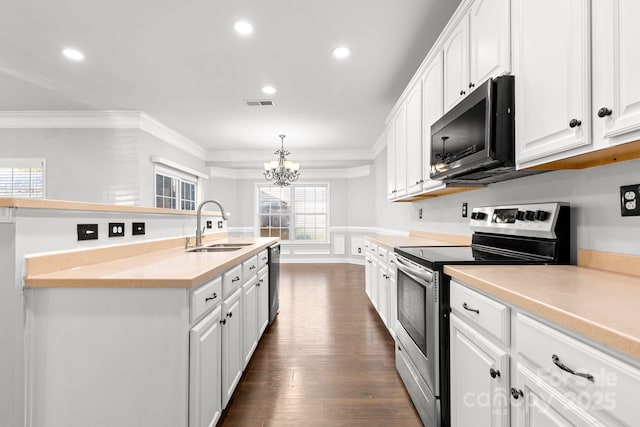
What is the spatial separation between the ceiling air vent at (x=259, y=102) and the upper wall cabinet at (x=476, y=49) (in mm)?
2664

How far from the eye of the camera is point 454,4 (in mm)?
2365

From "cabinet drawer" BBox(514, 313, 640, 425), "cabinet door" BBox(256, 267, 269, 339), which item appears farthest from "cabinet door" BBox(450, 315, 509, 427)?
"cabinet door" BBox(256, 267, 269, 339)

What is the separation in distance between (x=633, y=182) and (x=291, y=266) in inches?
252

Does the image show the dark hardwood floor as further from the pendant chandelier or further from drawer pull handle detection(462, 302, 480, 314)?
the pendant chandelier

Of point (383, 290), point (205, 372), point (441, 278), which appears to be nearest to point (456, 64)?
point (441, 278)

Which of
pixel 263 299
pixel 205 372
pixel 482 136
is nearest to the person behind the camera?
pixel 205 372

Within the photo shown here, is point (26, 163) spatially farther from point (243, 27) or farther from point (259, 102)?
point (243, 27)

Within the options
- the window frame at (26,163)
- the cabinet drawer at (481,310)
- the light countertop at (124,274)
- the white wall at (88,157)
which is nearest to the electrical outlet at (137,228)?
the light countertop at (124,274)

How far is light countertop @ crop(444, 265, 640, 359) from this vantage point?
688 millimetres

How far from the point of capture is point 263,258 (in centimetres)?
293

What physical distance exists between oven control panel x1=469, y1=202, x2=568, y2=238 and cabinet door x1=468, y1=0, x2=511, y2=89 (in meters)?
0.72

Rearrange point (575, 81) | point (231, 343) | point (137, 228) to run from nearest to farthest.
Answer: point (575, 81), point (231, 343), point (137, 228)

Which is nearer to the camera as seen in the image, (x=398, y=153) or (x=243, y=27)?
(x=243, y=27)

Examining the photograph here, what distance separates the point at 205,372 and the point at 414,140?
8.32ft
